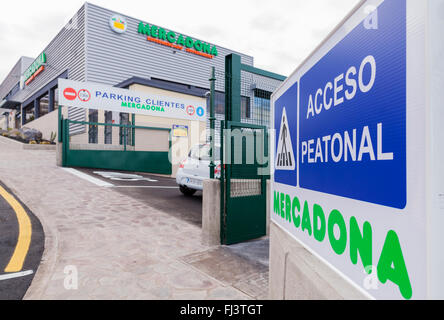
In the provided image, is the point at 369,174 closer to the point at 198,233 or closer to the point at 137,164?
the point at 198,233

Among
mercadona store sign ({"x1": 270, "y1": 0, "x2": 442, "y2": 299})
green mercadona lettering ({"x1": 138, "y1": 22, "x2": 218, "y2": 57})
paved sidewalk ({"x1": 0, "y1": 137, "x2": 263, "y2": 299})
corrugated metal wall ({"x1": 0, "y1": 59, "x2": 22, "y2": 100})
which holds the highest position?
corrugated metal wall ({"x1": 0, "y1": 59, "x2": 22, "y2": 100})

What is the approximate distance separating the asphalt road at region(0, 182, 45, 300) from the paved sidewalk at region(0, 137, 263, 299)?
10 centimetres

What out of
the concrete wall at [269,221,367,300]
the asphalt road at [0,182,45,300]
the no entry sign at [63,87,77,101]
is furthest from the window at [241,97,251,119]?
the no entry sign at [63,87,77,101]

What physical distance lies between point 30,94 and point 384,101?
37.2 meters

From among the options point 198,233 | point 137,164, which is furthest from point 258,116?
point 137,164

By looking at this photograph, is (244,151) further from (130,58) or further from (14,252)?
(130,58)

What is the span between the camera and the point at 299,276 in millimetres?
1725

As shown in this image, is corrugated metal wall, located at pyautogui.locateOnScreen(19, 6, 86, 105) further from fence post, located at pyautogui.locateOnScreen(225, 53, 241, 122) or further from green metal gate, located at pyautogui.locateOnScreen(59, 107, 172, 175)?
fence post, located at pyautogui.locateOnScreen(225, 53, 241, 122)

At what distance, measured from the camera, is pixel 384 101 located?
3.44ft

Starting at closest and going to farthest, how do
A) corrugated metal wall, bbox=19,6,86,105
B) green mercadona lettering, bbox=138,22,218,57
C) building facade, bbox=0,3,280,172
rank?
building facade, bbox=0,3,280,172, corrugated metal wall, bbox=19,6,86,105, green mercadona lettering, bbox=138,22,218,57

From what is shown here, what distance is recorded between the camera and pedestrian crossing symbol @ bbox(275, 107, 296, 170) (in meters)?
2.08

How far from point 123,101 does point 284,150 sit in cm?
1431

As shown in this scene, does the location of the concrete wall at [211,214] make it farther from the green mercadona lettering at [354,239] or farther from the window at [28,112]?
the window at [28,112]

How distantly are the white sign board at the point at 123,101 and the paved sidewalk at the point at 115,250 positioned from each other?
6.86 m
